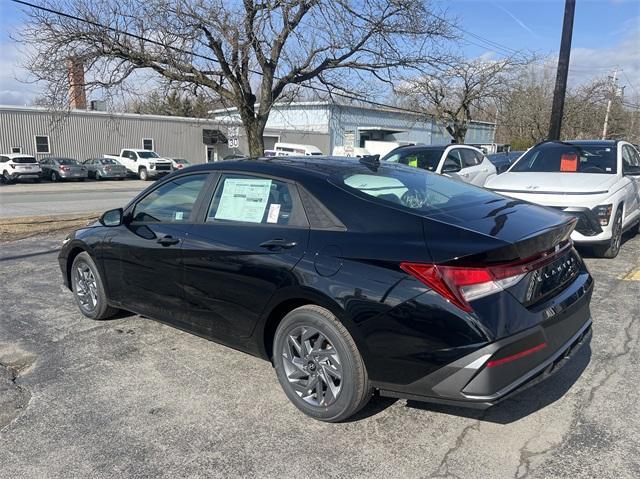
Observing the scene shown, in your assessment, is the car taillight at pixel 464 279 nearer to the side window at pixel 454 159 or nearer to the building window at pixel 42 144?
the side window at pixel 454 159

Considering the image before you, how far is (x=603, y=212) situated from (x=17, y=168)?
30647 mm

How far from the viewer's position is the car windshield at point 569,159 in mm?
7723

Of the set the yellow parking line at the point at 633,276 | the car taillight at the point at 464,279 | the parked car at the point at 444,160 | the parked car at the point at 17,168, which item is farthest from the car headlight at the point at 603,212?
the parked car at the point at 17,168

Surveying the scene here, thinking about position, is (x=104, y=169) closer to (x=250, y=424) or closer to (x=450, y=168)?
(x=450, y=168)

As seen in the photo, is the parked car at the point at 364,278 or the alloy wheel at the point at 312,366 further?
the alloy wheel at the point at 312,366

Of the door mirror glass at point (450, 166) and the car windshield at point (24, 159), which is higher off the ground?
the door mirror glass at point (450, 166)

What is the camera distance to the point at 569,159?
7.88m

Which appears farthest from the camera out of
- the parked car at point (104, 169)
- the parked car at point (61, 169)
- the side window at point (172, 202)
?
the parked car at point (104, 169)

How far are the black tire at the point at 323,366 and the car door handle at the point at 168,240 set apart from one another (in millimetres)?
1130

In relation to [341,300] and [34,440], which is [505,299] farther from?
[34,440]

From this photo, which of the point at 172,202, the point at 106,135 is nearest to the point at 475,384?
the point at 172,202

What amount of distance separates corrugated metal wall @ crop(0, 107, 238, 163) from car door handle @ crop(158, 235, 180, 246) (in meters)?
26.0

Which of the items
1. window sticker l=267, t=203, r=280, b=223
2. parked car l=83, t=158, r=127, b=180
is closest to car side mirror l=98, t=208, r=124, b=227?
window sticker l=267, t=203, r=280, b=223

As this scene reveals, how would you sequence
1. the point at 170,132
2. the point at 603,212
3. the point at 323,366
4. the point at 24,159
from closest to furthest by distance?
the point at 323,366, the point at 603,212, the point at 24,159, the point at 170,132
